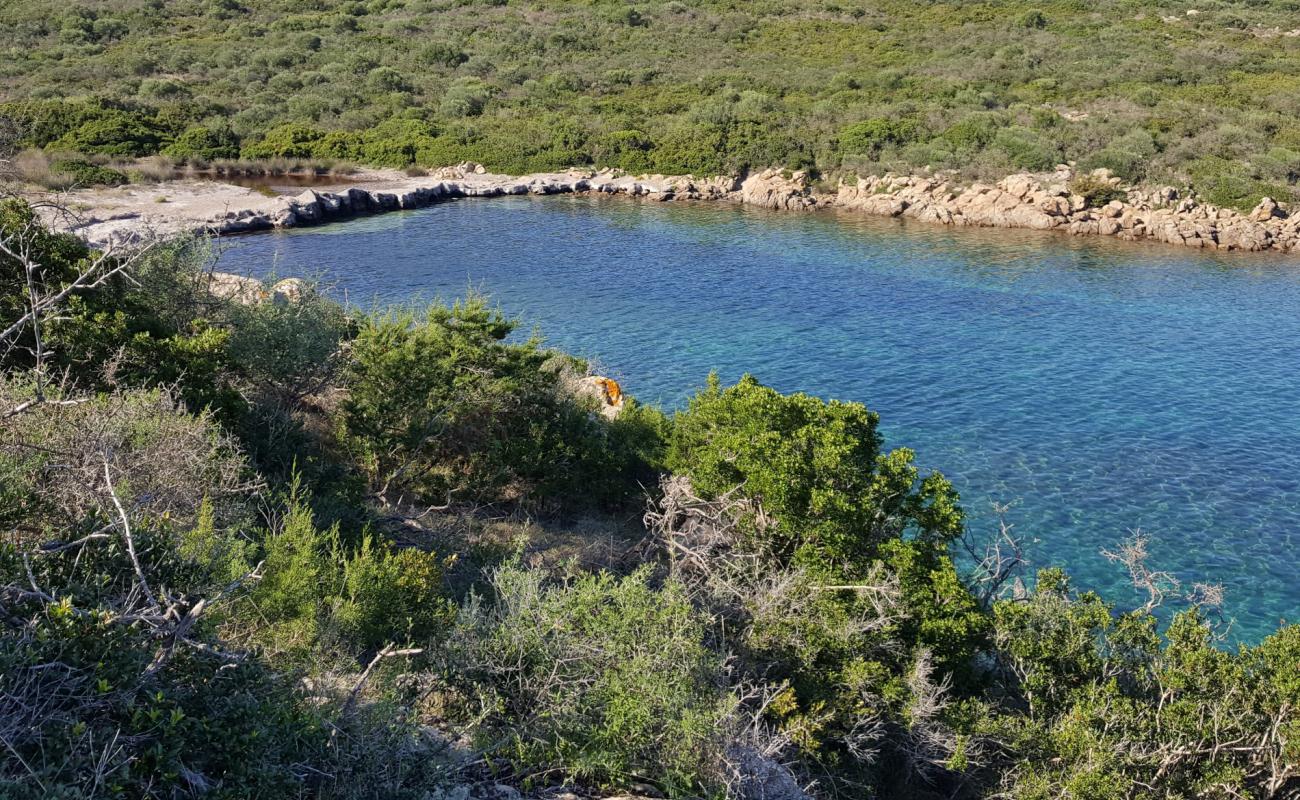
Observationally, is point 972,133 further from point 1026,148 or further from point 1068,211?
point 1068,211

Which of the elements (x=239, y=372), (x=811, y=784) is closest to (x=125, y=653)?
(x=811, y=784)

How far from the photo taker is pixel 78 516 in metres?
7.16

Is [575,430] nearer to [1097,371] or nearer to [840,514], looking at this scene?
[840,514]

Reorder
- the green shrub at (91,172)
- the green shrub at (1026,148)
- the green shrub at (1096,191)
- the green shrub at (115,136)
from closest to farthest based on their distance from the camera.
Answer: the green shrub at (91,172)
the green shrub at (1096,191)
the green shrub at (1026,148)
the green shrub at (115,136)

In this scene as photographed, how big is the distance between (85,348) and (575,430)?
7.93 m

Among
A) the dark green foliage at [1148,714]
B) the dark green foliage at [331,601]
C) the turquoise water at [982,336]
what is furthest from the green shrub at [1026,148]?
the dark green foliage at [331,601]

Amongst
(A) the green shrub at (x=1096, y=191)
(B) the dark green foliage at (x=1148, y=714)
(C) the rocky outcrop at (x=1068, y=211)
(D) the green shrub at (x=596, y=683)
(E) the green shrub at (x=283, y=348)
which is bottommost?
(B) the dark green foliage at (x=1148, y=714)

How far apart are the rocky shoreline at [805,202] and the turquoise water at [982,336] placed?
2040 millimetres

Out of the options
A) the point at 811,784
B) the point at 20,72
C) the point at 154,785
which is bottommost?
the point at 811,784

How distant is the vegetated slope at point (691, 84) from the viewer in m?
50.8

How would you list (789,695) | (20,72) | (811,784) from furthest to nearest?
(20,72)
(789,695)
(811,784)

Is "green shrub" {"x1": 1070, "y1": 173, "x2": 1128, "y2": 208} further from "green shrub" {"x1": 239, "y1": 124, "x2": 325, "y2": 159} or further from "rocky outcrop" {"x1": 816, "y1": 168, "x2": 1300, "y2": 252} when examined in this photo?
"green shrub" {"x1": 239, "y1": 124, "x2": 325, "y2": 159}

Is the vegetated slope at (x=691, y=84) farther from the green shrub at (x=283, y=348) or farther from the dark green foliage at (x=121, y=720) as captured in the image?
the dark green foliage at (x=121, y=720)

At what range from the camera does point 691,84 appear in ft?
225
